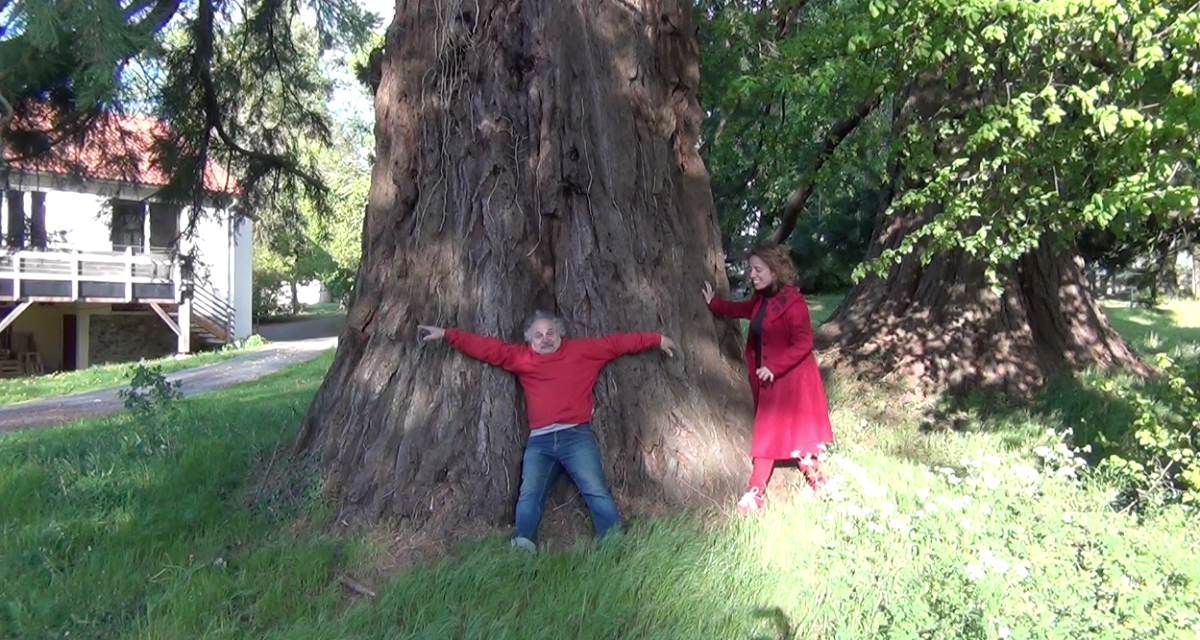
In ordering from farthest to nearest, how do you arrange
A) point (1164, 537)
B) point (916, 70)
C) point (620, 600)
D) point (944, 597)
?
point (916, 70) → point (1164, 537) → point (620, 600) → point (944, 597)

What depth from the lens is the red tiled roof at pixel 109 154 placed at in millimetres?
9594

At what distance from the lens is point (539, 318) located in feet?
17.7

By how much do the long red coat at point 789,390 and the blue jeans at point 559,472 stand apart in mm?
1041

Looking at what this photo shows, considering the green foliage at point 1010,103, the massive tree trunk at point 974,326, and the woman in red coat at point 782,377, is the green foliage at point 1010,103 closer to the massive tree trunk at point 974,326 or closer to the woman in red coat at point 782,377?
the woman in red coat at point 782,377

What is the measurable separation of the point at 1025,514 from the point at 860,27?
297 cm

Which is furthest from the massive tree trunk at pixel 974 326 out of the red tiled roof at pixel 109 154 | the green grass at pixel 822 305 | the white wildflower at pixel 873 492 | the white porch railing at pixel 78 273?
the white porch railing at pixel 78 273

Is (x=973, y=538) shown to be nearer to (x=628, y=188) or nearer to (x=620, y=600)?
(x=620, y=600)

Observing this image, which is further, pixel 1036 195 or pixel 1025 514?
pixel 1036 195

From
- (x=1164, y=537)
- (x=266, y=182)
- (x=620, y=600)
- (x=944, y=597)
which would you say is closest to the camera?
(x=944, y=597)

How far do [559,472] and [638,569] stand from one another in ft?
3.01

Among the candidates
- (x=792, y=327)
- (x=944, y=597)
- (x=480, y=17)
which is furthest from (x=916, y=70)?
(x=944, y=597)

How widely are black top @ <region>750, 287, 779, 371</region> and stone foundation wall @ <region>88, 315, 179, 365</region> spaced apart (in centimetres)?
2737

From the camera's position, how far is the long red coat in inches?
225

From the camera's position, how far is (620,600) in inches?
169
